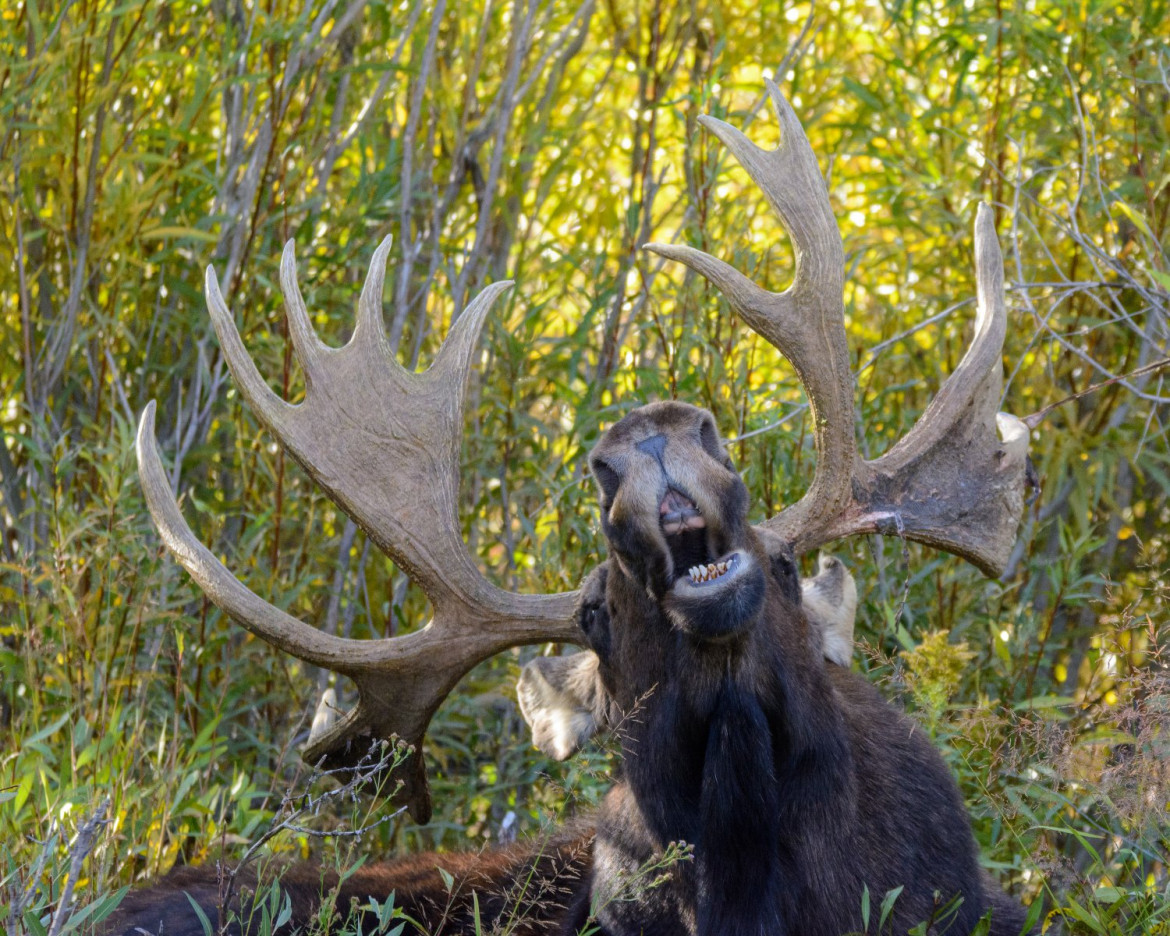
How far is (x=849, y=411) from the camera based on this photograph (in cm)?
381

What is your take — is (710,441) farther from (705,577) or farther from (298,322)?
(298,322)

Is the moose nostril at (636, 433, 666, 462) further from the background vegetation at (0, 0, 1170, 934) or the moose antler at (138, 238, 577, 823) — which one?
the background vegetation at (0, 0, 1170, 934)

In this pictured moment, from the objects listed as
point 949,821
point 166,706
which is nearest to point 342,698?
point 166,706

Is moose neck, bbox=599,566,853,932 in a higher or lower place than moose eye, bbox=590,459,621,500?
lower

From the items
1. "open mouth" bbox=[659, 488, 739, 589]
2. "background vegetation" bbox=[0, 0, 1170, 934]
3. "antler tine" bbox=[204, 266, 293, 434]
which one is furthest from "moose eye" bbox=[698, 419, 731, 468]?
"background vegetation" bbox=[0, 0, 1170, 934]

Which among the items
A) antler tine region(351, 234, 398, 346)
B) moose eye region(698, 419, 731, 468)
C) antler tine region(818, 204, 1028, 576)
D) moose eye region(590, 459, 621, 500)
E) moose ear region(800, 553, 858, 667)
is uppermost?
antler tine region(351, 234, 398, 346)

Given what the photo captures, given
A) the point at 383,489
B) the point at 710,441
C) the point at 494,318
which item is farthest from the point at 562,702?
the point at 494,318

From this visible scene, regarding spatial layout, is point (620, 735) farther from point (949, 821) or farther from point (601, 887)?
point (949, 821)

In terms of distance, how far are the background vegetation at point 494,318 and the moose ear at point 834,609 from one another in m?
0.94

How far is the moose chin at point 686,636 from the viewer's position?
3082 mm

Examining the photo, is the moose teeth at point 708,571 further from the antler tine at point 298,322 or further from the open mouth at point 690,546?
the antler tine at point 298,322

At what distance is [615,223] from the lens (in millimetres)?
6203

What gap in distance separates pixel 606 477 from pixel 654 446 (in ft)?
0.40

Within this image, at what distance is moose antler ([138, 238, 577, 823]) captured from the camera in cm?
380
